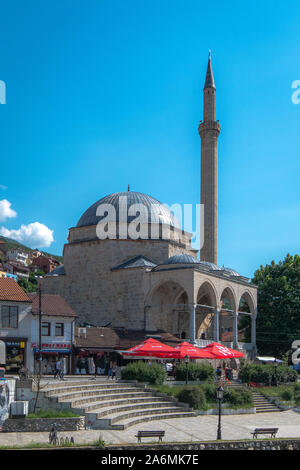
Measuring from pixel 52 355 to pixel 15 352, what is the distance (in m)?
2.43

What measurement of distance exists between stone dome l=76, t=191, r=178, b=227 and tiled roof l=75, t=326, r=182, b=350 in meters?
9.73

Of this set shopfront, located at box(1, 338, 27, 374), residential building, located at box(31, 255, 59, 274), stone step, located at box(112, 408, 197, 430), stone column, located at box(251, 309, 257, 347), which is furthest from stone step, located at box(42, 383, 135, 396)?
residential building, located at box(31, 255, 59, 274)

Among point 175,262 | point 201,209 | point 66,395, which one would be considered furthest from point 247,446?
point 201,209

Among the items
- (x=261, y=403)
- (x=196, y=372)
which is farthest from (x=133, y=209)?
(x=261, y=403)

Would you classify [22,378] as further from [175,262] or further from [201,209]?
[201,209]

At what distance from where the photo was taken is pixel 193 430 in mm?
18625

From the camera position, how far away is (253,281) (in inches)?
1907

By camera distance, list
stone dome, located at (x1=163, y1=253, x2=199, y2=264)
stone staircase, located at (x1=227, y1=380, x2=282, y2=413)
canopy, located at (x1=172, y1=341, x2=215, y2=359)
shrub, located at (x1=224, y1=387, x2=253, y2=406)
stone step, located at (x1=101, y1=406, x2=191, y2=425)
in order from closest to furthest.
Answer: stone step, located at (x1=101, y1=406, x2=191, y2=425) < shrub, located at (x1=224, y1=387, x2=253, y2=406) < stone staircase, located at (x1=227, y1=380, x2=282, y2=413) < canopy, located at (x1=172, y1=341, x2=215, y2=359) < stone dome, located at (x1=163, y1=253, x2=199, y2=264)

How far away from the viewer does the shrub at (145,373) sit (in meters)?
24.3

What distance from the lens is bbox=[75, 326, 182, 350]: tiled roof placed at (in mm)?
31191

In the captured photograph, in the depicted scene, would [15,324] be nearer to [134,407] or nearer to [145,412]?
[134,407]

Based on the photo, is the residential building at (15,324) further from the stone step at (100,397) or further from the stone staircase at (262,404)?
the stone staircase at (262,404)

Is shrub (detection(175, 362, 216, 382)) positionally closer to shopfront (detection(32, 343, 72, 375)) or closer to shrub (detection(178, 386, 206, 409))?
shrub (detection(178, 386, 206, 409))

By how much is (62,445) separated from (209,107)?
126ft
